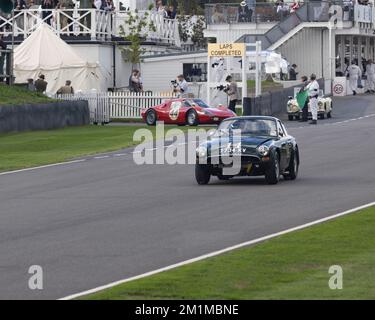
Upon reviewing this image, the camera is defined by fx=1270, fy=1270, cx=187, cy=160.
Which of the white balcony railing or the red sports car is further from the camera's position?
the white balcony railing

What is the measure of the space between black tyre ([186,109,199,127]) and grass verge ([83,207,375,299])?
→ 26823 mm

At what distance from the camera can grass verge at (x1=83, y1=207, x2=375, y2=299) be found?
11.6 metres

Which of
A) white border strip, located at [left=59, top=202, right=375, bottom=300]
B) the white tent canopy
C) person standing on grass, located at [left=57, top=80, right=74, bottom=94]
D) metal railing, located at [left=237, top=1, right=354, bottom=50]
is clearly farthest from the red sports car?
white border strip, located at [left=59, top=202, right=375, bottom=300]

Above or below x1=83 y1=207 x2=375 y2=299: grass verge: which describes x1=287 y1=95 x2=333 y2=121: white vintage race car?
above

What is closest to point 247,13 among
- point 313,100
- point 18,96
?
point 313,100

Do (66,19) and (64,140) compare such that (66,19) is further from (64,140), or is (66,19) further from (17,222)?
(17,222)

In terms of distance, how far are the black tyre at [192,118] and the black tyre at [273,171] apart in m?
19.9

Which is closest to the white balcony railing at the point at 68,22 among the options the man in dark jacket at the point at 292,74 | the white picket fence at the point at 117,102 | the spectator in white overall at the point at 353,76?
the man in dark jacket at the point at 292,74

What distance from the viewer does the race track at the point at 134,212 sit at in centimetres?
1379

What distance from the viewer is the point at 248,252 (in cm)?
1428

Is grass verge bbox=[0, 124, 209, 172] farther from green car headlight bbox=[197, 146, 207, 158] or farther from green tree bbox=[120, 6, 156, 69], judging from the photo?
green tree bbox=[120, 6, 156, 69]

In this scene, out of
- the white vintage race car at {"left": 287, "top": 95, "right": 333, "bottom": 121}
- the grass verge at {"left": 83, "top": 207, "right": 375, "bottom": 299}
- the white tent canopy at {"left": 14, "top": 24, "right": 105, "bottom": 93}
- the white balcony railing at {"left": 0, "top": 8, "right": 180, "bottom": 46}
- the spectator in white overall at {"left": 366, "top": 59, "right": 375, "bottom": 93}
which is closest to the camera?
the grass verge at {"left": 83, "top": 207, "right": 375, "bottom": 299}

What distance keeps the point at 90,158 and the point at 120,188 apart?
7.63 meters
